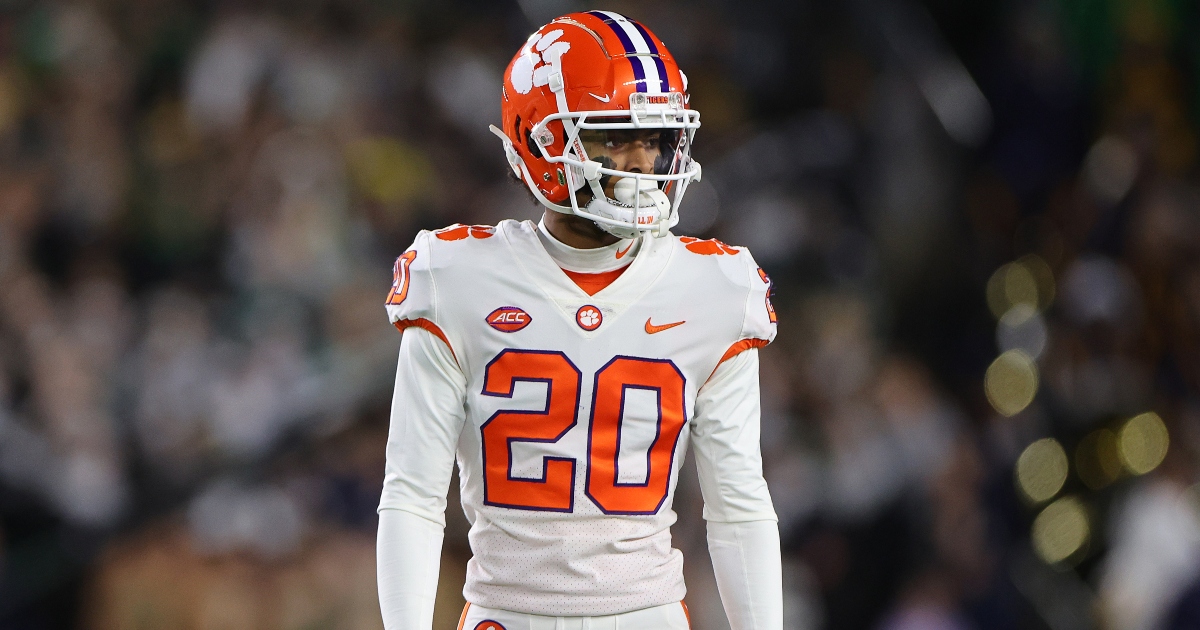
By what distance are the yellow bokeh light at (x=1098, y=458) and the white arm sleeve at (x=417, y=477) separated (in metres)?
3.72

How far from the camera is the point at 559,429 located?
1.87 m

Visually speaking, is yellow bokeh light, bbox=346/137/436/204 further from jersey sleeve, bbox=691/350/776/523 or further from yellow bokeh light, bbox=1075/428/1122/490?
jersey sleeve, bbox=691/350/776/523

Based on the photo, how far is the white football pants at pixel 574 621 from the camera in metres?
1.85

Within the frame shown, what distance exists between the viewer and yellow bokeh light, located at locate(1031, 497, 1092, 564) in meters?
4.82

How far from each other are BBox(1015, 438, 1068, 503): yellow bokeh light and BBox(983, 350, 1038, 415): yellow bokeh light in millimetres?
174

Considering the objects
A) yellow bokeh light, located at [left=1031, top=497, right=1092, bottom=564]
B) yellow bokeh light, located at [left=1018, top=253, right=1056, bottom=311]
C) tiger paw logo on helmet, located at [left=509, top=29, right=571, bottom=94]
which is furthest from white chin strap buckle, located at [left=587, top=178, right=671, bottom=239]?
yellow bokeh light, located at [left=1018, top=253, right=1056, bottom=311]

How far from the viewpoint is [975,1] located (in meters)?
5.63

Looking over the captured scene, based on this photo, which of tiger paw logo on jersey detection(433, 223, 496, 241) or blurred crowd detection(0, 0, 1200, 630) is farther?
blurred crowd detection(0, 0, 1200, 630)

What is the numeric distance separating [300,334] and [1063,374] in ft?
9.91

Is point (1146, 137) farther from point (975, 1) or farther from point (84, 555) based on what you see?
point (84, 555)

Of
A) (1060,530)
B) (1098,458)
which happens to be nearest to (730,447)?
(1060,530)

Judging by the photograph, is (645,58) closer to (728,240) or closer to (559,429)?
(559,429)

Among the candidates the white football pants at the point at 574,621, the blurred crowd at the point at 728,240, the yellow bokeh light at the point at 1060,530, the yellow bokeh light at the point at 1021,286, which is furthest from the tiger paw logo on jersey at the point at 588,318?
the yellow bokeh light at the point at 1021,286

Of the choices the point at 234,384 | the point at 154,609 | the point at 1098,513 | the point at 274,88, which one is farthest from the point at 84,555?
the point at 1098,513
